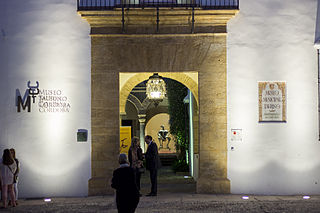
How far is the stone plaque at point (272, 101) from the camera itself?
35.4 ft

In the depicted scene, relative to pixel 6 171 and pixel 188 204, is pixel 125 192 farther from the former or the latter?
pixel 6 171

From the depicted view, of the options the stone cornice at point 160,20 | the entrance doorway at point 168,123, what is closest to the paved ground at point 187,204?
the entrance doorway at point 168,123

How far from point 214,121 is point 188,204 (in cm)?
221

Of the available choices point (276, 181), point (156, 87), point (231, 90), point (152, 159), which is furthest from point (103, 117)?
point (276, 181)

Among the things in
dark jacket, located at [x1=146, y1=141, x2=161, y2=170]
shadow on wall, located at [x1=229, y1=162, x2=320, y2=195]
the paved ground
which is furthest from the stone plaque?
dark jacket, located at [x1=146, y1=141, x2=161, y2=170]

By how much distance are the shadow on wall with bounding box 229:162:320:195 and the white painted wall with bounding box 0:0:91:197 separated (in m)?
3.53

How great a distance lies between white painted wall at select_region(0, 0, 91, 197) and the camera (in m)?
10.7

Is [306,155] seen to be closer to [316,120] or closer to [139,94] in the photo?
[316,120]

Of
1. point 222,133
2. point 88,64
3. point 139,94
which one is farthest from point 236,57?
point 139,94

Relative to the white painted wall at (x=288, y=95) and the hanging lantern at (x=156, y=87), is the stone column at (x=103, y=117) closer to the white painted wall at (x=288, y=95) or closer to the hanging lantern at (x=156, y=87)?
the hanging lantern at (x=156, y=87)

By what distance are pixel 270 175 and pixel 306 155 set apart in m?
0.95

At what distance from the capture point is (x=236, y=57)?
35.5 feet

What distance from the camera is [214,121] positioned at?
10.8m

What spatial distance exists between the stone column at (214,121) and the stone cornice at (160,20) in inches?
15.9
